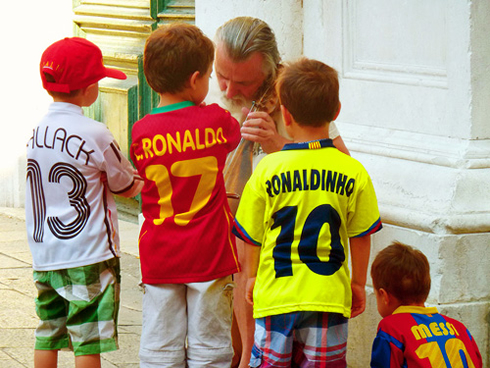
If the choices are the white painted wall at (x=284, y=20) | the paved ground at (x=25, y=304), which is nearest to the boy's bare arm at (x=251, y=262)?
the paved ground at (x=25, y=304)

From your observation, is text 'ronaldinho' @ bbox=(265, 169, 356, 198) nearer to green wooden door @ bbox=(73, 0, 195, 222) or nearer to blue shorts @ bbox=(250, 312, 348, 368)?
blue shorts @ bbox=(250, 312, 348, 368)

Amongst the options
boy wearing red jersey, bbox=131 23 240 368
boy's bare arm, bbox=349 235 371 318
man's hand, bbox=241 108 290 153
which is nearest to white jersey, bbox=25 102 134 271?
boy wearing red jersey, bbox=131 23 240 368

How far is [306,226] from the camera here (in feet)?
10.1

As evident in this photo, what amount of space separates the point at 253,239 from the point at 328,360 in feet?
1.54

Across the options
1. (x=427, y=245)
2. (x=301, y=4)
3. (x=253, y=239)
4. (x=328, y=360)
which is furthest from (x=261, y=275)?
(x=301, y=4)

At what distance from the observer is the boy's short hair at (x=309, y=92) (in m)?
3.11

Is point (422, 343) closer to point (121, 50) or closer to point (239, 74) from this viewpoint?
point (239, 74)

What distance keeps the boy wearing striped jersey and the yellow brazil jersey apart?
10.5 inches

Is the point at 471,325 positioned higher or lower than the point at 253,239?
A: lower

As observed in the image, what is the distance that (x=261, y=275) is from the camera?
318 centimetres

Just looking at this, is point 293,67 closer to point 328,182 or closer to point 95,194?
point 328,182

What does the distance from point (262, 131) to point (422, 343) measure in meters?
1.01

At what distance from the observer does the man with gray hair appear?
3852mm

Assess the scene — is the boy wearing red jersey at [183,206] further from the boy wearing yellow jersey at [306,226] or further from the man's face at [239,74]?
the man's face at [239,74]
